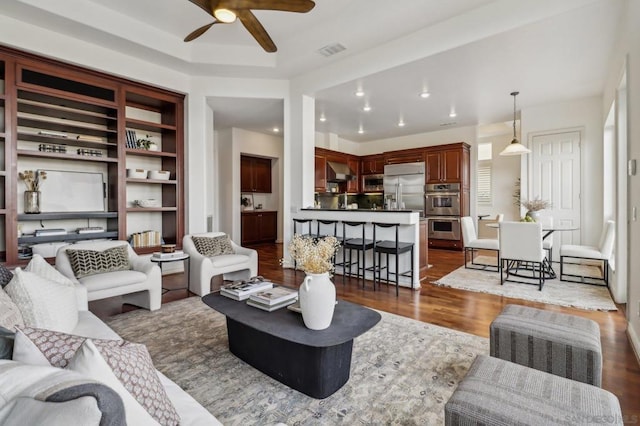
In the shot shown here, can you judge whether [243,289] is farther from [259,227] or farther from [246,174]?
[246,174]

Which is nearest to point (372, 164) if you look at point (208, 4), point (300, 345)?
point (208, 4)

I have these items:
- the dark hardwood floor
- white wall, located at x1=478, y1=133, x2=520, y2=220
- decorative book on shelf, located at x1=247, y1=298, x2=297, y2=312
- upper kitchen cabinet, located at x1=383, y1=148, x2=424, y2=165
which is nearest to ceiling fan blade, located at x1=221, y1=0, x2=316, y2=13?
decorative book on shelf, located at x1=247, y1=298, x2=297, y2=312

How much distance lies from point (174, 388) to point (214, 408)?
22.8 inches

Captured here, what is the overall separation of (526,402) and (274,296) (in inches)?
61.0

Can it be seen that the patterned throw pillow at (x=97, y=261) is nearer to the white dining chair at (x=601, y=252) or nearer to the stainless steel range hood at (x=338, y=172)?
the stainless steel range hood at (x=338, y=172)

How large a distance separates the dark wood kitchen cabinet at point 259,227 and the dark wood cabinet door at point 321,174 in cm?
183

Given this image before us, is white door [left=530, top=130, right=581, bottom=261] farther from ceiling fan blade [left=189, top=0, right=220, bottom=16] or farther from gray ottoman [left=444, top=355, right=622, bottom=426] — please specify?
Result: ceiling fan blade [left=189, top=0, right=220, bottom=16]

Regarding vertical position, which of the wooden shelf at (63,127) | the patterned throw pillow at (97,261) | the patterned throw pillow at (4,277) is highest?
the wooden shelf at (63,127)

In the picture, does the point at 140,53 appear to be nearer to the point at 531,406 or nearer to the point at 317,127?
the point at 317,127

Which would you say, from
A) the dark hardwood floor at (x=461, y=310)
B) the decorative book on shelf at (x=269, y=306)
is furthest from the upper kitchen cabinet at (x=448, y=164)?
the decorative book on shelf at (x=269, y=306)

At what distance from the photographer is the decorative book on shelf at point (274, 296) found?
220 cm

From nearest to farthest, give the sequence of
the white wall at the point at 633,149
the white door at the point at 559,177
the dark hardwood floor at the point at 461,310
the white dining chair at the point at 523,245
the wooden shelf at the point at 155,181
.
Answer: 1. the dark hardwood floor at the point at 461,310
2. the white wall at the point at 633,149
3. the white dining chair at the point at 523,245
4. the wooden shelf at the point at 155,181
5. the white door at the point at 559,177

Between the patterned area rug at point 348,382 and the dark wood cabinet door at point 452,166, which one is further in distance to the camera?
the dark wood cabinet door at point 452,166

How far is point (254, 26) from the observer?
3062 mm
